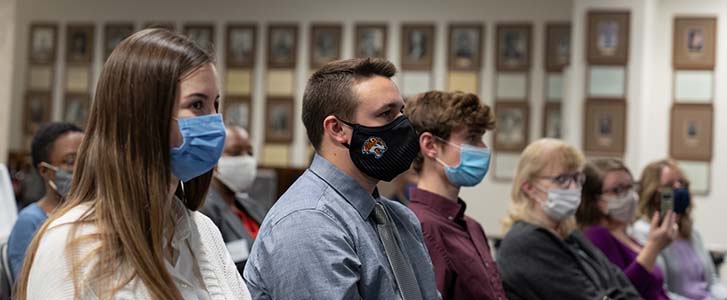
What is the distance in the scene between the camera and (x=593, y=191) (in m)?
4.86

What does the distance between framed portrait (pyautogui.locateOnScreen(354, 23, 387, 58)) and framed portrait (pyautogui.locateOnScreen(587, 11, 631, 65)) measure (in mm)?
2751

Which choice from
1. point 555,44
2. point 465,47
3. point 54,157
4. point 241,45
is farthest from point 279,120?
point 54,157

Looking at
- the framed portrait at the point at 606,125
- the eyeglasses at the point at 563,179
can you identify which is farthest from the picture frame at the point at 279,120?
the eyeglasses at the point at 563,179

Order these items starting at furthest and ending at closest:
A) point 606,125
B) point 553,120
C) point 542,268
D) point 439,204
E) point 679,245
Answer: point 553,120
point 606,125
point 679,245
point 542,268
point 439,204

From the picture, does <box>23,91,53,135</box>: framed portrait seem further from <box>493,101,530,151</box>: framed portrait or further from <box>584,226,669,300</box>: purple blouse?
<box>584,226,669,300</box>: purple blouse

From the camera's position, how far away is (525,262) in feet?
12.3

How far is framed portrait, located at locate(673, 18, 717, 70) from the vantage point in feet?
26.5

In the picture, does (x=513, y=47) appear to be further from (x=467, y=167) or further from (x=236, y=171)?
(x=467, y=167)

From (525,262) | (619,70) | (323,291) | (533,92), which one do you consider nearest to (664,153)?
(619,70)

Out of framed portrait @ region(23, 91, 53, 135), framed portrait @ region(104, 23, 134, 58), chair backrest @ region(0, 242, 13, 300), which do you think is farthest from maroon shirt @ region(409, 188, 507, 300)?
framed portrait @ region(23, 91, 53, 135)

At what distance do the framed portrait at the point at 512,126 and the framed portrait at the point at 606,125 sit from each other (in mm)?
1689

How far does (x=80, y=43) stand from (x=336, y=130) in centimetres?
878

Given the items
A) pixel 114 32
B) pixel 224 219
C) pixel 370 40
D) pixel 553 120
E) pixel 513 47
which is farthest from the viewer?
pixel 114 32

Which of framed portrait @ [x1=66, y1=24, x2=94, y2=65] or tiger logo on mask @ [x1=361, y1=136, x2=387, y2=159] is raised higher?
framed portrait @ [x1=66, y1=24, x2=94, y2=65]
